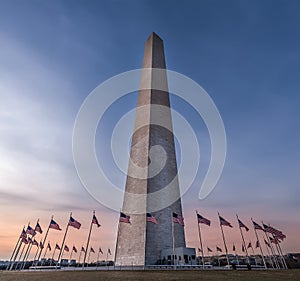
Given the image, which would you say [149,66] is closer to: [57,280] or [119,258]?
[119,258]

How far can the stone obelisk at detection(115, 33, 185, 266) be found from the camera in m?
29.8

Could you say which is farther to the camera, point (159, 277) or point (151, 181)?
point (151, 181)

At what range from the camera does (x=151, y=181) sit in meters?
33.1

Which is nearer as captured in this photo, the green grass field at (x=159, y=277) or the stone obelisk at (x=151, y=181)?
the green grass field at (x=159, y=277)

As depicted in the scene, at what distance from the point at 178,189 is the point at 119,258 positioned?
41.1 feet

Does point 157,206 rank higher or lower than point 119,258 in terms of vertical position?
higher

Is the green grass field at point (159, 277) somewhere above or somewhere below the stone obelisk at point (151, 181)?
below

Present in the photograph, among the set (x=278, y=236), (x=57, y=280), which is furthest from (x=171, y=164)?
(x=57, y=280)

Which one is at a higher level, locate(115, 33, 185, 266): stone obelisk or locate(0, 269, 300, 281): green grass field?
locate(115, 33, 185, 266): stone obelisk

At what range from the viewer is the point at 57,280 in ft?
46.2

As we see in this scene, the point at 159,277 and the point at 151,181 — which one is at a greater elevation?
the point at 151,181

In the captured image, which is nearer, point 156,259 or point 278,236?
point 278,236

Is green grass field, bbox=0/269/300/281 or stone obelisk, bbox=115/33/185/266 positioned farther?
stone obelisk, bbox=115/33/185/266

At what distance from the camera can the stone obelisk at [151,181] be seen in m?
29.8
